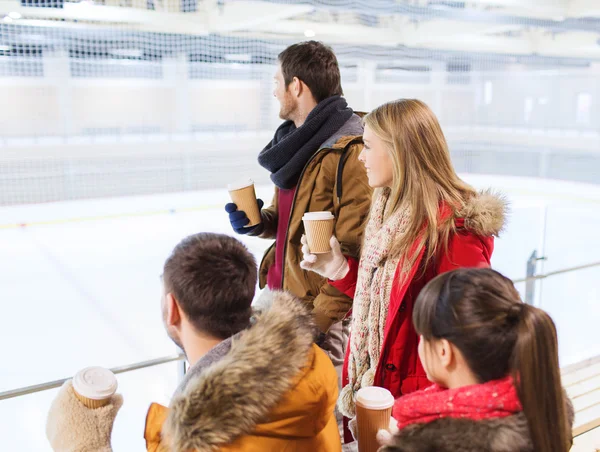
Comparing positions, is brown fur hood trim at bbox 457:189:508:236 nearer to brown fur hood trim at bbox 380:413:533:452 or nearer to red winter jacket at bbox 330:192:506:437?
red winter jacket at bbox 330:192:506:437

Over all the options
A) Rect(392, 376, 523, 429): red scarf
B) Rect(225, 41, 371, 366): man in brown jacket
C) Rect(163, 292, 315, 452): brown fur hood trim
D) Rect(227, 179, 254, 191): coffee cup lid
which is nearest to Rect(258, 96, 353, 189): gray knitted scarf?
Rect(225, 41, 371, 366): man in brown jacket

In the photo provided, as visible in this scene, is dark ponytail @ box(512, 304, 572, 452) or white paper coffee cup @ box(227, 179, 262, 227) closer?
dark ponytail @ box(512, 304, 572, 452)

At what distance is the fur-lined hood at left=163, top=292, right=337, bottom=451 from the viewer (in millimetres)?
1035

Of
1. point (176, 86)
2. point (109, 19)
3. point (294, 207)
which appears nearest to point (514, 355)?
point (294, 207)

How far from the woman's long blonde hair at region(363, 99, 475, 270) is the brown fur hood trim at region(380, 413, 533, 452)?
25.0 inches

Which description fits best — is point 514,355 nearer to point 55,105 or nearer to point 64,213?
point 55,105

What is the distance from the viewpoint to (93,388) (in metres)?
1.11

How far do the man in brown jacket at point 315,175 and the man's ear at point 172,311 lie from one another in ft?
2.65

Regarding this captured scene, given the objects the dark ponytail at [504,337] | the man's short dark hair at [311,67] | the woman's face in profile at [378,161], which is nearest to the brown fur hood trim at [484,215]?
the woman's face in profile at [378,161]

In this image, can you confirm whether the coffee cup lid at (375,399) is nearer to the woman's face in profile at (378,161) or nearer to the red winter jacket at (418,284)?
the red winter jacket at (418,284)

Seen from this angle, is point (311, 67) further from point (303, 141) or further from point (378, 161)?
point (378, 161)

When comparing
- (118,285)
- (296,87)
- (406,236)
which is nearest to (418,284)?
(406,236)

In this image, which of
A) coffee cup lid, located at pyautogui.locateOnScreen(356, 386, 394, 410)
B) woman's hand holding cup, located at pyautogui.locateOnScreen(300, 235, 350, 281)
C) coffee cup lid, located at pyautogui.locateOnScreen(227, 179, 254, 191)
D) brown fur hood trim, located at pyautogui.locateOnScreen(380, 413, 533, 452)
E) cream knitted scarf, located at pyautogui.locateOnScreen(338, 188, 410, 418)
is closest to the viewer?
brown fur hood trim, located at pyautogui.locateOnScreen(380, 413, 533, 452)

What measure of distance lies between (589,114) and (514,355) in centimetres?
1297
